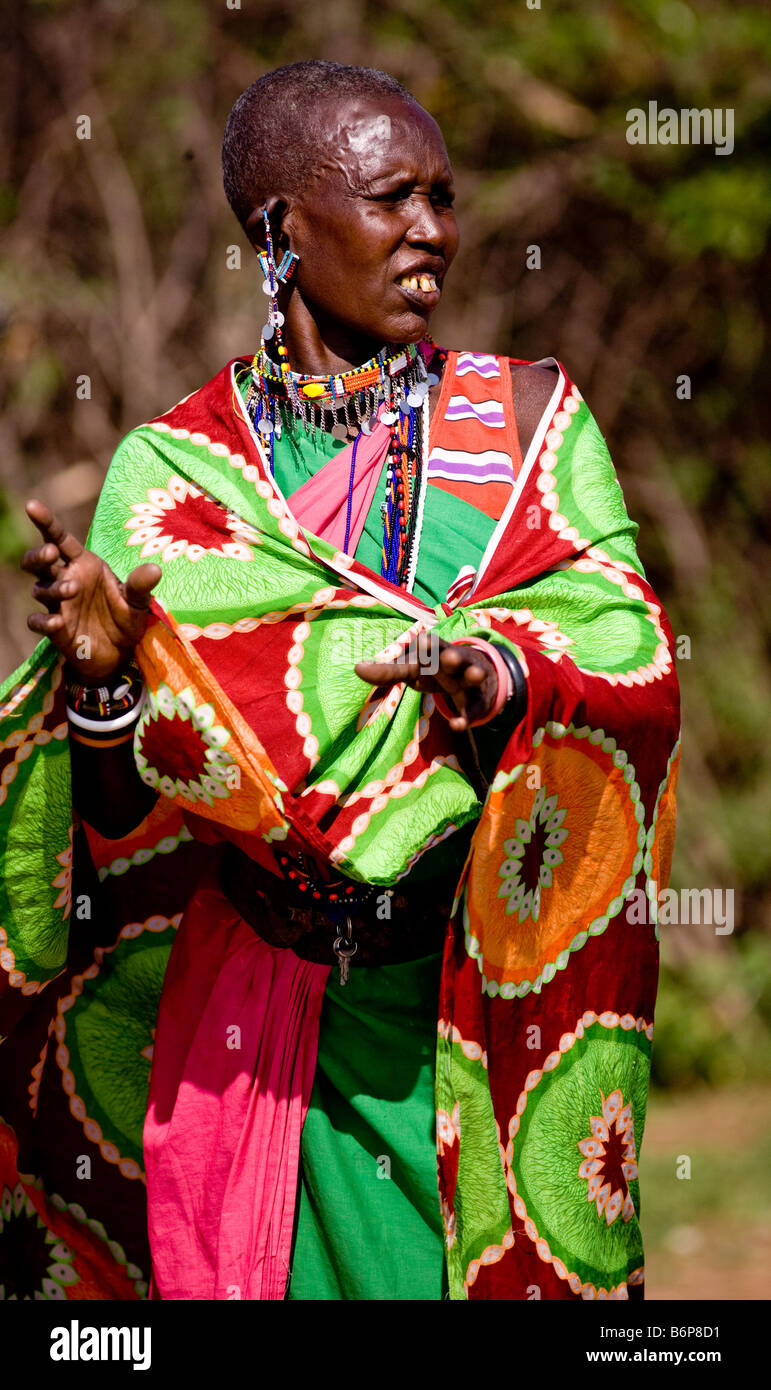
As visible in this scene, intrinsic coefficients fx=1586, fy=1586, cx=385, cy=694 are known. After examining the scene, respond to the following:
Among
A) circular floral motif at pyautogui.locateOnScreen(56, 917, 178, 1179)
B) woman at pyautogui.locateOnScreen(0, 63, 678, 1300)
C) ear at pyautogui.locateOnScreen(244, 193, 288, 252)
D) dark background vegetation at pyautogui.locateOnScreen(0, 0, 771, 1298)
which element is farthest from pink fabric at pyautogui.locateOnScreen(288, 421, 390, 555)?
dark background vegetation at pyautogui.locateOnScreen(0, 0, 771, 1298)

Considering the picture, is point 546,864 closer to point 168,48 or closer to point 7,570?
point 7,570

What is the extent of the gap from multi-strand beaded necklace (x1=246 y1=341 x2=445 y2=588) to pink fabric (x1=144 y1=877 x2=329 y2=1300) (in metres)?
0.68

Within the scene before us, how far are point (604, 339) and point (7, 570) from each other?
2.79 metres

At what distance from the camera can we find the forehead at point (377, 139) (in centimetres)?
242

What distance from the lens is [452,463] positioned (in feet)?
8.18

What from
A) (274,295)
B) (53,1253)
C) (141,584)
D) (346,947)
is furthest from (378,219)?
(53,1253)

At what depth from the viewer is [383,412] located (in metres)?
2.53

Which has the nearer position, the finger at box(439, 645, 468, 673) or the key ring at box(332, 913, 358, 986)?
the finger at box(439, 645, 468, 673)

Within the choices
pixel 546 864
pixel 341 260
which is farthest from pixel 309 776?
pixel 341 260

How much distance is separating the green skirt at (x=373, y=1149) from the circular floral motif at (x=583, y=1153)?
0.14m

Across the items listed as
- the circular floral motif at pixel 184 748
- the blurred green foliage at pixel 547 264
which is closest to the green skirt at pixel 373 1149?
the circular floral motif at pixel 184 748

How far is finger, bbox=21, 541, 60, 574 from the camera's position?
6.68ft

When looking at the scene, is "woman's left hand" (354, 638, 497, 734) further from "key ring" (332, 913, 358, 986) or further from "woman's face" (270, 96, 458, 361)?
"woman's face" (270, 96, 458, 361)

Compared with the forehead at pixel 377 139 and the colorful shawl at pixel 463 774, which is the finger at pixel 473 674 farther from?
the forehead at pixel 377 139
